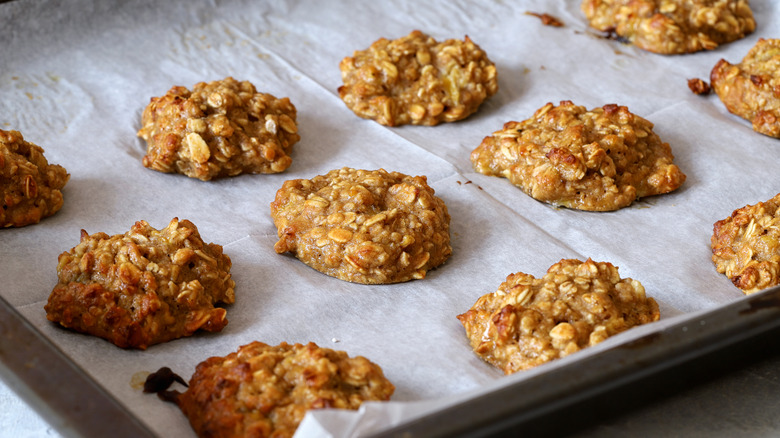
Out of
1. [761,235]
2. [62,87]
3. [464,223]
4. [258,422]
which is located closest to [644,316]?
[761,235]

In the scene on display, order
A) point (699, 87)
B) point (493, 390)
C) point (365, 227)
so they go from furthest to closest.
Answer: point (699, 87) < point (365, 227) < point (493, 390)

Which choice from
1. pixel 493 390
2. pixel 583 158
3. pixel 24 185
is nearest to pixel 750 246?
pixel 583 158

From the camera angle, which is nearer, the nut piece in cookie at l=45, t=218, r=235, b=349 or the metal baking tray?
the metal baking tray

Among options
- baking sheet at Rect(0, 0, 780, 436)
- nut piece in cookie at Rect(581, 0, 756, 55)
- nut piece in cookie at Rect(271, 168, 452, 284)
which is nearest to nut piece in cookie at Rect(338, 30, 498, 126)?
baking sheet at Rect(0, 0, 780, 436)

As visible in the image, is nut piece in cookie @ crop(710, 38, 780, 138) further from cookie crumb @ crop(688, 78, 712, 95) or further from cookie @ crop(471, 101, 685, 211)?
cookie @ crop(471, 101, 685, 211)

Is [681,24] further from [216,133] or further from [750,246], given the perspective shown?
[216,133]

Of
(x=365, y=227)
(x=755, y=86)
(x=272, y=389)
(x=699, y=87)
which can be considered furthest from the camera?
(x=699, y=87)
